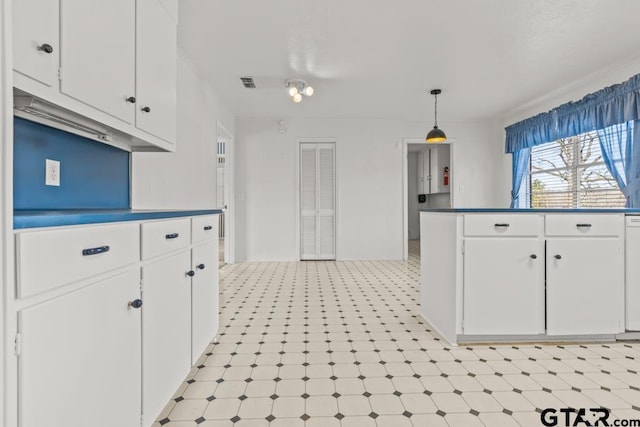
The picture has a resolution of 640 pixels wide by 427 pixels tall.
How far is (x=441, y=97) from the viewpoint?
15.8 ft

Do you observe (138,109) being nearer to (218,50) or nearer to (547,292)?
(218,50)

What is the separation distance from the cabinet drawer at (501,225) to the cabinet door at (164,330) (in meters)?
1.89

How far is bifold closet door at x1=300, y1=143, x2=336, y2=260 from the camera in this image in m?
5.82

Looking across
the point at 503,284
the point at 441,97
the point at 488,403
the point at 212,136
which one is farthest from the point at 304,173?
the point at 488,403

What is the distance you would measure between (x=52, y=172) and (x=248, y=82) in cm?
316

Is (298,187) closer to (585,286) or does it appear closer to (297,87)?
(297,87)

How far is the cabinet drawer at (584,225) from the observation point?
2271 millimetres

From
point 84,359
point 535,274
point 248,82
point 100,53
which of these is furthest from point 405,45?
point 84,359

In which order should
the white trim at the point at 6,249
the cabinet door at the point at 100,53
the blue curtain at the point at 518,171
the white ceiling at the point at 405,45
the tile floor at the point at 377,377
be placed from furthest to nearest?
A: 1. the blue curtain at the point at 518,171
2. the white ceiling at the point at 405,45
3. the tile floor at the point at 377,377
4. the cabinet door at the point at 100,53
5. the white trim at the point at 6,249

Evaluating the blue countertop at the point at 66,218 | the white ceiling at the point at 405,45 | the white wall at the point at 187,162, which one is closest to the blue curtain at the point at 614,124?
the white ceiling at the point at 405,45

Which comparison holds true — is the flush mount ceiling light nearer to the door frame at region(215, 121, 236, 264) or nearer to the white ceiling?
the white ceiling

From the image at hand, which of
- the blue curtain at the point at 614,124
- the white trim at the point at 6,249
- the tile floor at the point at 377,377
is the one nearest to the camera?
the white trim at the point at 6,249

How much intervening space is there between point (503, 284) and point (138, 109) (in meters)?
2.55

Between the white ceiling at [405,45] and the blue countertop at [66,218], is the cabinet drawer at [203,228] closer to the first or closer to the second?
the blue countertop at [66,218]
